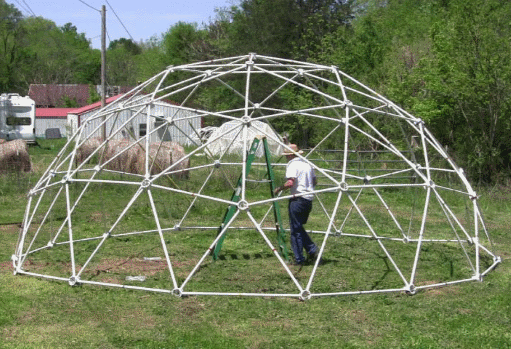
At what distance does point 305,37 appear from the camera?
3522cm

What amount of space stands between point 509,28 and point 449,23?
1468mm

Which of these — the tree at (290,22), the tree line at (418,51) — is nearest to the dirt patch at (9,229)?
the tree line at (418,51)

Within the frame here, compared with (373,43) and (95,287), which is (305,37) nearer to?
(373,43)

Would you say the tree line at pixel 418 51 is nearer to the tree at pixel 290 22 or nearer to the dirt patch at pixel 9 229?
the tree at pixel 290 22

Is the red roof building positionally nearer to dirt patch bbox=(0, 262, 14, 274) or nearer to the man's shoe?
dirt patch bbox=(0, 262, 14, 274)

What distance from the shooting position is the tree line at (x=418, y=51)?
19.2m

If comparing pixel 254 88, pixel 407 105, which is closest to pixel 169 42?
pixel 254 88

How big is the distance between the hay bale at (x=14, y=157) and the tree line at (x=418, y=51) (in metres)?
9.38

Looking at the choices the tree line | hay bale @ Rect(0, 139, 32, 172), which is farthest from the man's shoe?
hay bale @ Rect(0, 139, 32, 172)

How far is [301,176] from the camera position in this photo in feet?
33.6

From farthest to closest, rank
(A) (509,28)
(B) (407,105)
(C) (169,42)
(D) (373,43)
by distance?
(C) (169,42) < (D) (373,43) < (B) (407,105) < (A) (509,28)

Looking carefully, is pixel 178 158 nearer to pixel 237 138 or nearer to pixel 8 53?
pixel 237 138

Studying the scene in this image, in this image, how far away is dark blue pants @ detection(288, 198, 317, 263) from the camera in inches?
402

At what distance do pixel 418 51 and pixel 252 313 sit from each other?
1745 centimetres
